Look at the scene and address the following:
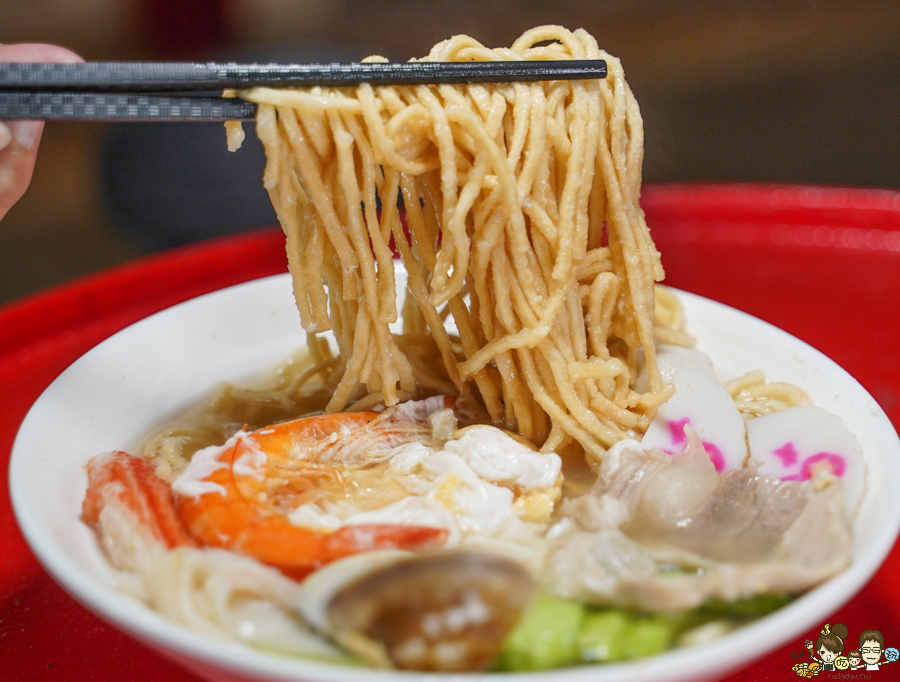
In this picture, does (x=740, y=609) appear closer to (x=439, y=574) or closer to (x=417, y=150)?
(x=439, y=574)

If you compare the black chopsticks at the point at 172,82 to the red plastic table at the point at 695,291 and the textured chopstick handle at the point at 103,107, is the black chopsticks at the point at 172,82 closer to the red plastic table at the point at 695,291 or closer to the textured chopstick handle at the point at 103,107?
the textured chopstick handle at the point at 103,107

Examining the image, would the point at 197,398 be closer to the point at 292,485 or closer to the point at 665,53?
the point at 292,485

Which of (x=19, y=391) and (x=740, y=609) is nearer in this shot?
(x=740, y=609)

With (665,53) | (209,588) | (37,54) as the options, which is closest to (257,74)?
(37,54)

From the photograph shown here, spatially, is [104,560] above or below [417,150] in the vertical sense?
below

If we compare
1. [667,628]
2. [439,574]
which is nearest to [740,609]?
[667,628]

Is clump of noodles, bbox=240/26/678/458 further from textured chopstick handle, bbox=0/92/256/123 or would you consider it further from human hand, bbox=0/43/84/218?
human hand, bbox=0/43/84/218
